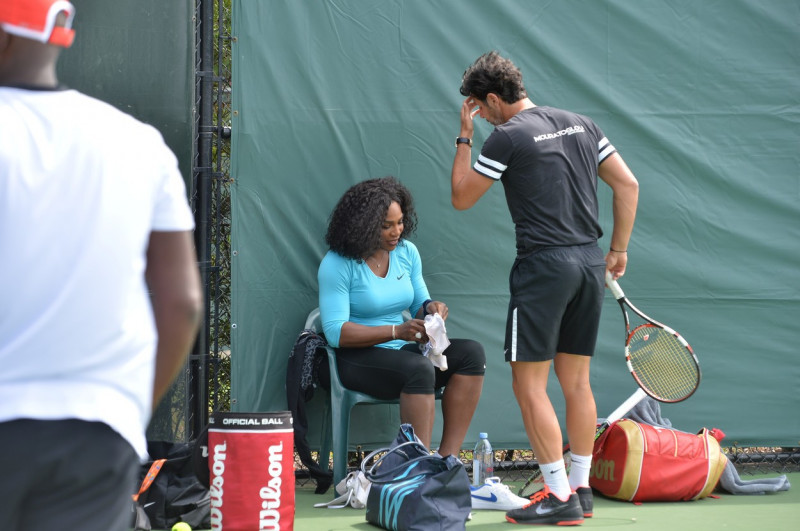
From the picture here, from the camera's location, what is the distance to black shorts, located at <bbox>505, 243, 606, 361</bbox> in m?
3.69

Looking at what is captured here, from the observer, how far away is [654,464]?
4156 millimetres

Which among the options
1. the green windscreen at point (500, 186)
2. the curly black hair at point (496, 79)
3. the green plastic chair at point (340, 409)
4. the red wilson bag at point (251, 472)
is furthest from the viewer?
the green windscreen at point (500, 186)

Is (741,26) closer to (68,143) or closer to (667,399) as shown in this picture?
(667,399)

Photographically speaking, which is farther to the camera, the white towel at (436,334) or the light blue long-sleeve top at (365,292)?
the light blue long-sleeve top at (365,292)

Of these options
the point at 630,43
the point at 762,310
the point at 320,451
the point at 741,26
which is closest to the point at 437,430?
the point at 320,451

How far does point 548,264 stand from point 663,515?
1.13 metres

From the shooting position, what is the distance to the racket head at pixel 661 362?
405 centimetres

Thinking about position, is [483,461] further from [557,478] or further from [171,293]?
[171,293]

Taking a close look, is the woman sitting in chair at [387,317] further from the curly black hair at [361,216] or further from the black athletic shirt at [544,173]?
the black athletic shirt at [544,173]

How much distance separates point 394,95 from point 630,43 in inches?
46.4

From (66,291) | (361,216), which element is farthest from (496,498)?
(66,291)

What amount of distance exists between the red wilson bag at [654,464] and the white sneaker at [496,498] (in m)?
0.45

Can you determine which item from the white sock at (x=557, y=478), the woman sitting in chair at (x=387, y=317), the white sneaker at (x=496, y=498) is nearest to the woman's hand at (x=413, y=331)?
the woman sitting in chair at (x=387, y=317)

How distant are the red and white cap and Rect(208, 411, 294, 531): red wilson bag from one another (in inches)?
93.2
